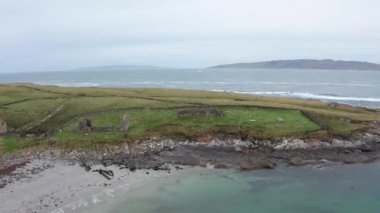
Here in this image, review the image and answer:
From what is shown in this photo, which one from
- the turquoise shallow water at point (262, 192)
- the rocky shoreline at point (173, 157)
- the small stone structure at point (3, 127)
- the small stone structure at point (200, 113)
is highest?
the small stone structure at point (200, 113)

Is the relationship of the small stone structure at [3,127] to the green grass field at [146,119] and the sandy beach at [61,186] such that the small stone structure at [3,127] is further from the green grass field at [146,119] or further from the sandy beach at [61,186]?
the sandy beach at [61,186]

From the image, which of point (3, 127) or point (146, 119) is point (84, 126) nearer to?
point (146, 119)

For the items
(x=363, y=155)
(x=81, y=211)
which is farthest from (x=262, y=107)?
(x=81, y=211)

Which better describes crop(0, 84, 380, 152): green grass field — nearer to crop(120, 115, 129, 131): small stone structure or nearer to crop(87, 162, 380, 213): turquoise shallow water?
crop(120, 115, 129, 131): small stone structure

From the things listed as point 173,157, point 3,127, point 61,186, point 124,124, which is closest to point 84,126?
point 124,124

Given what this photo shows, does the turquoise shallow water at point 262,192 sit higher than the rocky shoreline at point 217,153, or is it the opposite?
the rocky shoreline at point 217,153

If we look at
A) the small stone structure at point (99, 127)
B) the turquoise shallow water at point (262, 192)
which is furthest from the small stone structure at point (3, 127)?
the turquoise shallow water at point (262, 192)

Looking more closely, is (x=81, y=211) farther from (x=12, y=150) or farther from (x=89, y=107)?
(x=89, y=107)
